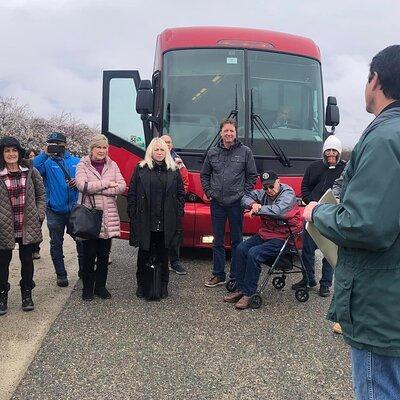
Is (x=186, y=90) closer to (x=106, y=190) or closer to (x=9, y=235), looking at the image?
(x=106, y=190)

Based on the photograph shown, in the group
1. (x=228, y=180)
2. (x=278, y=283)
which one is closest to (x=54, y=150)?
(x=228, y=180)

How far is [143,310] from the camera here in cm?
453

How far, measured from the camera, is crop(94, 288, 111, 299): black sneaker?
16.0ft

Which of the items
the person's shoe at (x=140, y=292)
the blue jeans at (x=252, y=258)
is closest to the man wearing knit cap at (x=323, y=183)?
the blue jeans at (x=252, y=258)

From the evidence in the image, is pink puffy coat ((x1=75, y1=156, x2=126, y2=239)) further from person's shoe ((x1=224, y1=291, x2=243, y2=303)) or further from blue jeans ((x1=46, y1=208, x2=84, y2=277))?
person's shoe ((x1=224, y1=291, x2=243, y2=303))

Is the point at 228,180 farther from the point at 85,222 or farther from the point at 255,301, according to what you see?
the point at 85,222

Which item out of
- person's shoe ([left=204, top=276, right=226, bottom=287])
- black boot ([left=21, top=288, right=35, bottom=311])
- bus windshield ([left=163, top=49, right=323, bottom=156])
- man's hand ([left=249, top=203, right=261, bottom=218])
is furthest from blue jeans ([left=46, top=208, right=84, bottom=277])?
man's hand ([left=249, top=203, right=261, bottom=218])

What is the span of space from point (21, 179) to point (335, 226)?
3.59 m

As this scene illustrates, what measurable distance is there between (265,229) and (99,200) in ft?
6.07

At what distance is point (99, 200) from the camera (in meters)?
4.80

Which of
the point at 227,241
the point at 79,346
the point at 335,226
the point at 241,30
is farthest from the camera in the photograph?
the point at 241,30

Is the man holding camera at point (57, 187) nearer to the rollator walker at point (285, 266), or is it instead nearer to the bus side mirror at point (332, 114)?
the rollator walker at point (285, 266)

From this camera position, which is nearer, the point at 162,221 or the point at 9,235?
the point at 9,235

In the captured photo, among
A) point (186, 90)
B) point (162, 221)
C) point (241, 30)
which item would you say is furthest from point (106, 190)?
point (241, 30)
